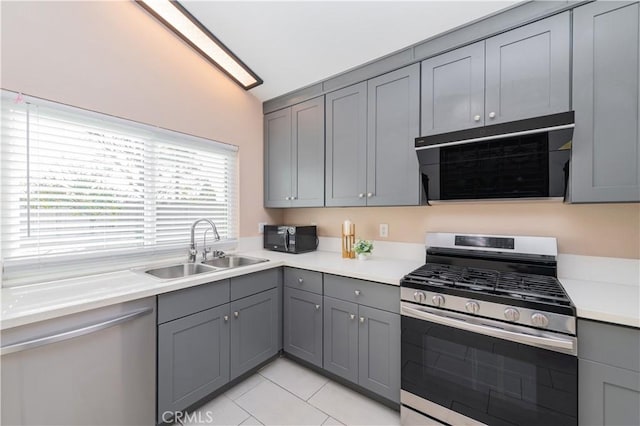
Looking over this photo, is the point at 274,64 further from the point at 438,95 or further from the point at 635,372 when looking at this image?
the point at 635,372

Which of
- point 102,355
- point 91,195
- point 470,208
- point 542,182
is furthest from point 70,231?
point 542,182

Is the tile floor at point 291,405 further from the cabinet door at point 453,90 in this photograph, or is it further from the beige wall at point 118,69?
the cabinet door at point 453,90

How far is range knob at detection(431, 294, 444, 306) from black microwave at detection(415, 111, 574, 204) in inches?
29.2

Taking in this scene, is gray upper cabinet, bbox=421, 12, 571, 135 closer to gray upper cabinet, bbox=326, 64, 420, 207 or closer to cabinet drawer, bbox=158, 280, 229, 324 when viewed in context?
gray upper cabinet, bbox=326, 64, 420, 207

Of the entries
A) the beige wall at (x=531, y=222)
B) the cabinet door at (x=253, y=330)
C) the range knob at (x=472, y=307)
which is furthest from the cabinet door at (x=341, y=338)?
the beige wall at (x=531, y=222)

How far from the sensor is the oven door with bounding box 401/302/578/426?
1165mm

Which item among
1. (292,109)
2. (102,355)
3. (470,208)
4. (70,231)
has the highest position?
(292,109)

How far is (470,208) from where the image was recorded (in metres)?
1.98

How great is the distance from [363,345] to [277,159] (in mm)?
1951

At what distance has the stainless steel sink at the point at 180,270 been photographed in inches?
79.2

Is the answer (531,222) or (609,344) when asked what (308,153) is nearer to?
(531,222)

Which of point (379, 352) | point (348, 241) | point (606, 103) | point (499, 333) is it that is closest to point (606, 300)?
point (499, 333)

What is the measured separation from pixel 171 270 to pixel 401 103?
224cm

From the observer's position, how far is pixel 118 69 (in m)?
1.80
